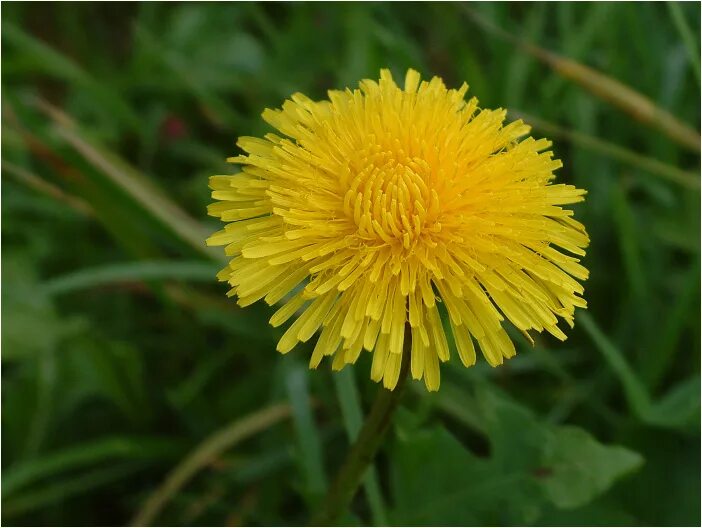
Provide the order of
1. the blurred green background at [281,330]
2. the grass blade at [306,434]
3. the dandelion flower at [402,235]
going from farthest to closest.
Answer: the blurred green background at [281,330] → the grass blade at [306,434] → the dandelion flower at [402,235]

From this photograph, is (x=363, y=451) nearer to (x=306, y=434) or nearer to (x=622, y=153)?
(x=306, y=434)

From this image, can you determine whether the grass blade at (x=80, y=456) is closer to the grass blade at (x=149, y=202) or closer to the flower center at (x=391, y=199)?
the grass blade at (x=149, y=202)

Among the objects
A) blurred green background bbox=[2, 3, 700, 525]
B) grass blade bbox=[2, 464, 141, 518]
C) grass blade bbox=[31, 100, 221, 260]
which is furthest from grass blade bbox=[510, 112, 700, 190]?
grass blade bbox=[2, 464, 141, 518]

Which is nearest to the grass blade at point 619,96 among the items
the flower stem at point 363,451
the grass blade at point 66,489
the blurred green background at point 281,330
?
the blurred green background at point 281,330

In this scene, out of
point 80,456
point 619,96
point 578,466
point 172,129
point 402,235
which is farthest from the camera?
point 172,129

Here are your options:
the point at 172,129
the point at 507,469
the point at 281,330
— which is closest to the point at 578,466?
the point at 507,469

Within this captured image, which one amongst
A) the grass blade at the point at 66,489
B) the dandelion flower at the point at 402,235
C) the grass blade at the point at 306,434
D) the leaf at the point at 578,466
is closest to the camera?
the dandelion flower at the point at 402,235

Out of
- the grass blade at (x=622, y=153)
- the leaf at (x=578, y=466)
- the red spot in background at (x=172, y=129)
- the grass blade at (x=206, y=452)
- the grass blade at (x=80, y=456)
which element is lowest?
the leaf at (x=578, y=466)

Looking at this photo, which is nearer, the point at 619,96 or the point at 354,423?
the point at 354,423
